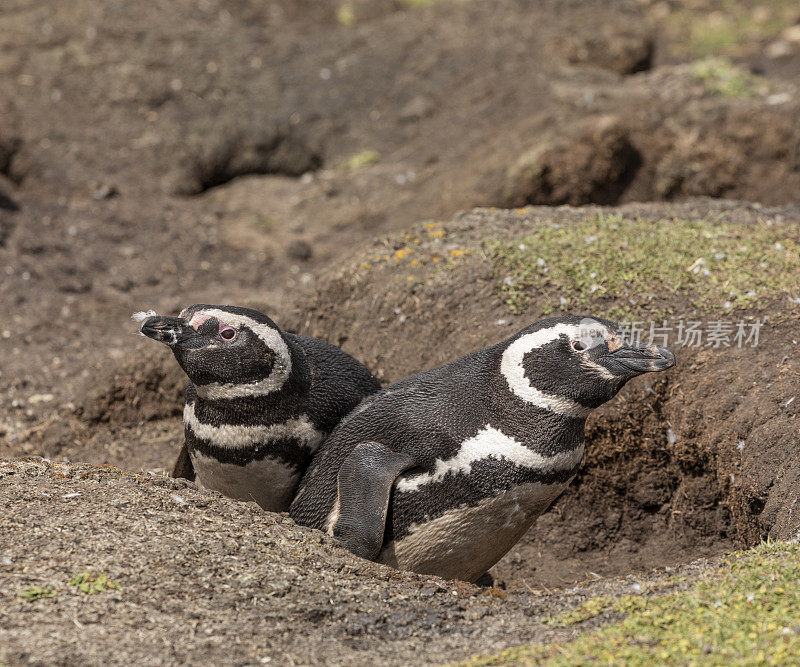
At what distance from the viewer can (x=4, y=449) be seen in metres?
6.10

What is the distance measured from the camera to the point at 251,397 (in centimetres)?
411

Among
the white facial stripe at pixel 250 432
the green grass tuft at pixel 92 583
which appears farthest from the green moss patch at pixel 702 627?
the white facial stripe at pixel 250 432

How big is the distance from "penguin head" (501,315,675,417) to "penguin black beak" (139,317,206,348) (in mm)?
1391

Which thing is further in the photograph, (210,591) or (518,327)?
(518,327)

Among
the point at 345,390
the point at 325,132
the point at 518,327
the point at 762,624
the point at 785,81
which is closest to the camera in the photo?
the point at 762,624

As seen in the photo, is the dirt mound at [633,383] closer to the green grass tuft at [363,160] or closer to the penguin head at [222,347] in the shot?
A: the penguin head at [222,347]

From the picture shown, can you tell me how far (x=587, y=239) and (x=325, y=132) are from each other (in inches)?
235

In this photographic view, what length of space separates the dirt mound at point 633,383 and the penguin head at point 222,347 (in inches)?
61.0

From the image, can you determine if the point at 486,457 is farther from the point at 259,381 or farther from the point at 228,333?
the point at 228,333

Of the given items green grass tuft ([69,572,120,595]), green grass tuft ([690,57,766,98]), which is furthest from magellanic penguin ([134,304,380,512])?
green grass tuft ([690,57,766,98])

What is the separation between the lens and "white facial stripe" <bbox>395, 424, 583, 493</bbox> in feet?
13.0

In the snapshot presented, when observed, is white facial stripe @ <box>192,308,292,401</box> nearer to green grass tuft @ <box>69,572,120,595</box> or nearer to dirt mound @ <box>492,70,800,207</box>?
green grass tuft @ <box>69,572,120,595</box>

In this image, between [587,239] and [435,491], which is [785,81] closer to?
[587,239]

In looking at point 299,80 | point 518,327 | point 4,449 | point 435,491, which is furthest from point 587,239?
point 299,80
